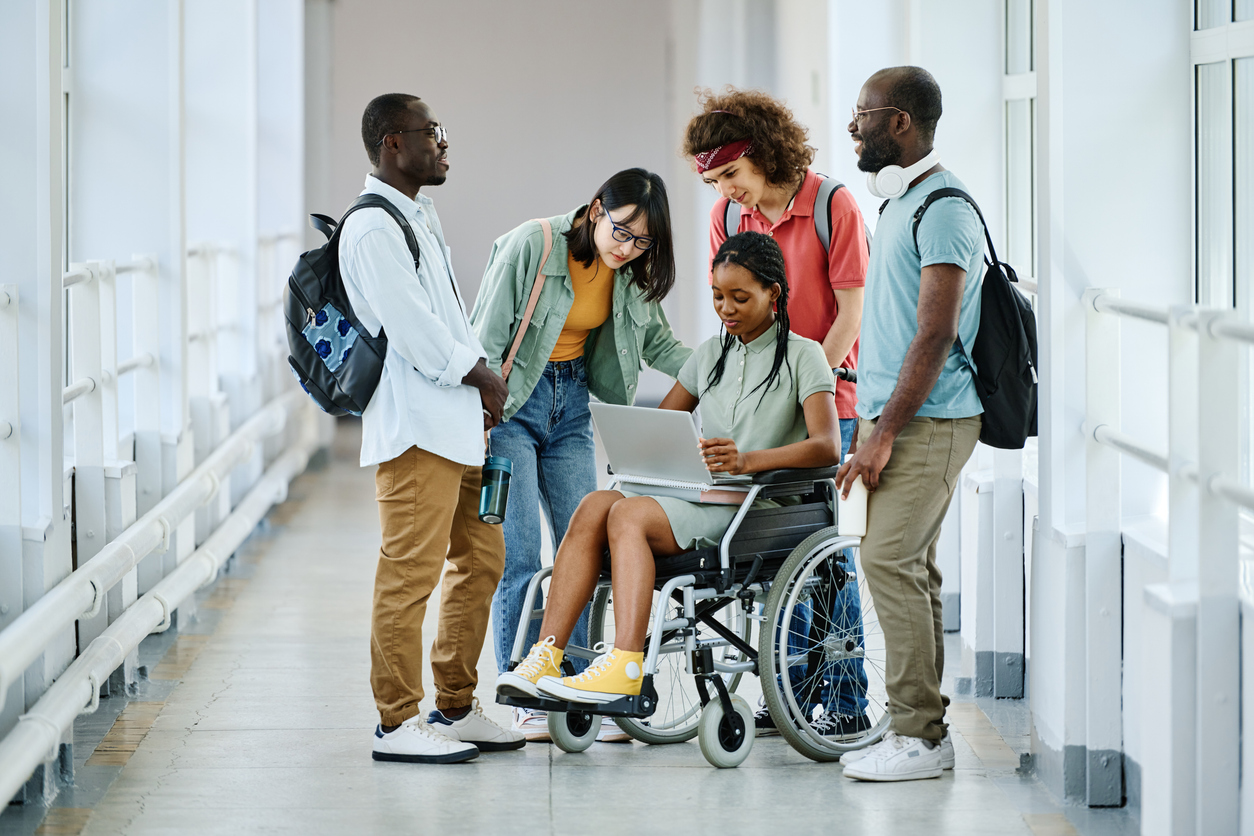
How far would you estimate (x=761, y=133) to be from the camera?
3.62 metres

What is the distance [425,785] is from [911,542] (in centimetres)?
122

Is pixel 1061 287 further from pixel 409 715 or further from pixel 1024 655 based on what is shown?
pixel 409 715

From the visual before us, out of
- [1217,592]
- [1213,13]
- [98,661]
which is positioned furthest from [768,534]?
[98,661]

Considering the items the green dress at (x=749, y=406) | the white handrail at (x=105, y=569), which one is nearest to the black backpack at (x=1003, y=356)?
the green dress at (x=749, y=406)

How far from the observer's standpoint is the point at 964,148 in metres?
4.61

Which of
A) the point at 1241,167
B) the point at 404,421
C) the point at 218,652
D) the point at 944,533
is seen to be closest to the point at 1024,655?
the point at 944,533

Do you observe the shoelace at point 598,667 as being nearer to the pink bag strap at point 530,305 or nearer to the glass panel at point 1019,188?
the pink bag strap at point 530,305

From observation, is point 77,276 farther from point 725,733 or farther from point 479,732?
point 725,733

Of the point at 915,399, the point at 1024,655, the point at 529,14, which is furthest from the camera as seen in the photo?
the point at 529,14

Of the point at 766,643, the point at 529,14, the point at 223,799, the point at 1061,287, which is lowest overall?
the point at 223,799

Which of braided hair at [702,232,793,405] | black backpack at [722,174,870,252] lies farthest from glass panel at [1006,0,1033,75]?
braided hair at [702,232,793,405]

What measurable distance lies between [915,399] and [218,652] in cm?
257

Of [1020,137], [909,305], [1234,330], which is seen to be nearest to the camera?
[1234,330]

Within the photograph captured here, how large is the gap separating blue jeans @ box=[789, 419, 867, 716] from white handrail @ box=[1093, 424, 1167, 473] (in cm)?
60
